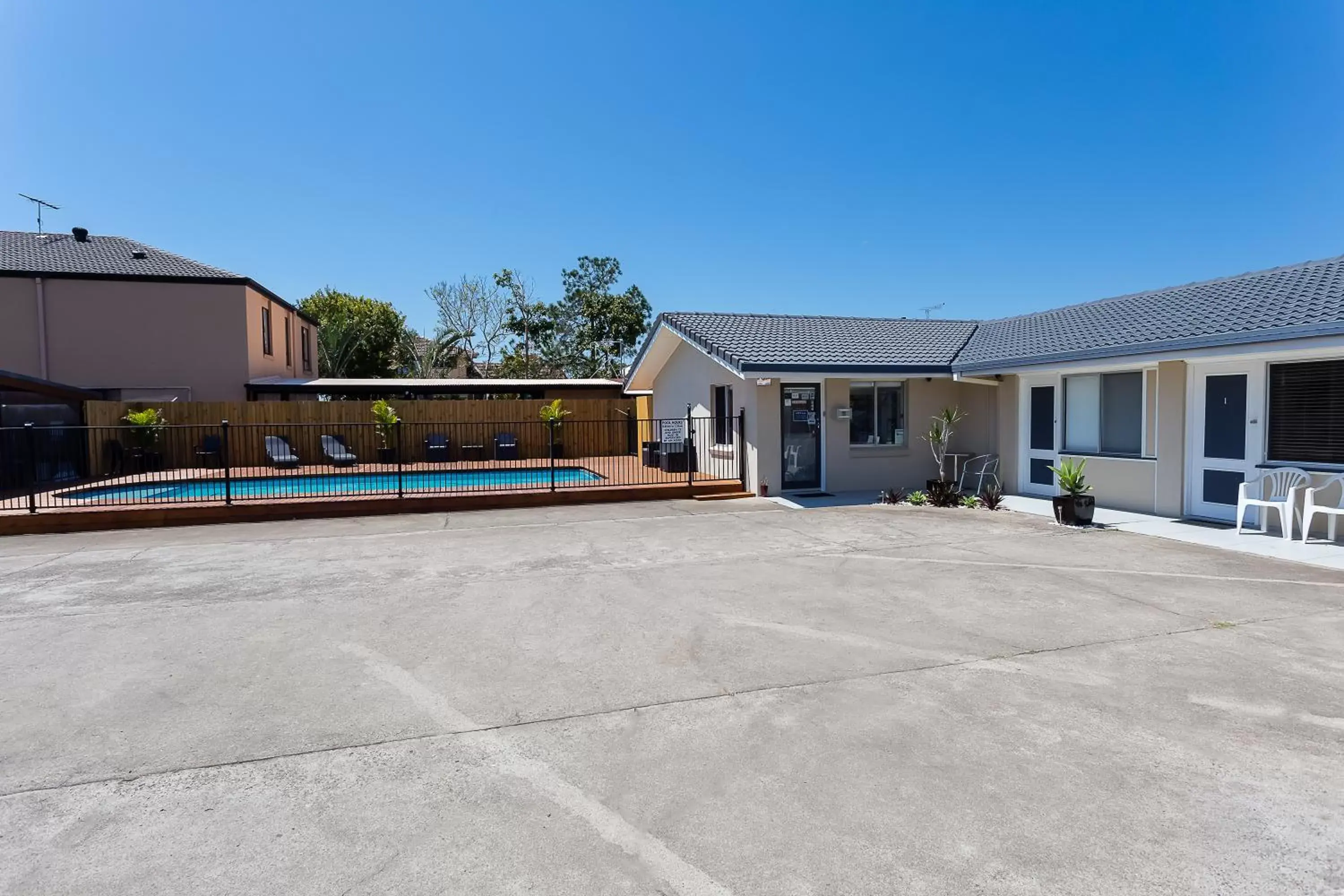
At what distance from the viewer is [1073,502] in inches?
422

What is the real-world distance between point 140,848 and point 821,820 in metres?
2.83

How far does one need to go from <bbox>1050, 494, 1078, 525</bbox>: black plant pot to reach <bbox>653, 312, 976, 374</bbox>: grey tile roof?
13.4 ft

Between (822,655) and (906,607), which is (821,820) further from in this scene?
(906,607)

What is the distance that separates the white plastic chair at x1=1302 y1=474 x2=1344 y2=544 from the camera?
29.3ft

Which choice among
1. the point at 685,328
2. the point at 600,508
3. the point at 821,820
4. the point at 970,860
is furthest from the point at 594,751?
the point at 685,328

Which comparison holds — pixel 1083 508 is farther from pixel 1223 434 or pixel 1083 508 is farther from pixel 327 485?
pixel 327 485

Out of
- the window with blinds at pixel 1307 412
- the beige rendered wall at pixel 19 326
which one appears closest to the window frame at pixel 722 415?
the window with blinds at pixel 1307 412

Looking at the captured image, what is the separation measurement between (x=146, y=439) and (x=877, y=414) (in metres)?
18.1

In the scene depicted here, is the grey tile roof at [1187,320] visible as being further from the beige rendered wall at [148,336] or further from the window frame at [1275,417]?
the beige rendered wall at [148,336]

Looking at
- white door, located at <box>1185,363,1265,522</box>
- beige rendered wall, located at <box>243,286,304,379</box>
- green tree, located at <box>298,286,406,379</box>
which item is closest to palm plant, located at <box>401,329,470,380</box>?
green tree, located at <box>298,286,406,379</box>

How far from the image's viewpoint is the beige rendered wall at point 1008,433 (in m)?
14.1

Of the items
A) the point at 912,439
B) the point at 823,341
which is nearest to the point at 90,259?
the point at 823,341

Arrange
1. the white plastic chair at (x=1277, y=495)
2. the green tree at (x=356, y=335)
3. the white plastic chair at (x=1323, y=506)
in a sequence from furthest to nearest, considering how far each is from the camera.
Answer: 1. the green tree at (x=356, y=335)
2. the white plastic chair at (x=1277, y=495)
3. the white plastic chair at (x=1323, y=506)

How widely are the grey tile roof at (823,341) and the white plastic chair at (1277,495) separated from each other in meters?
5.57
